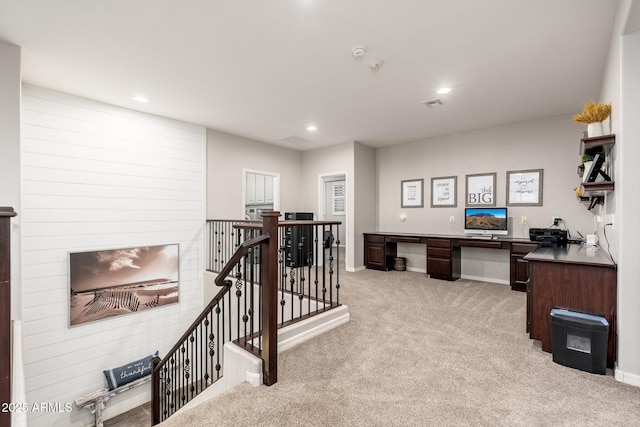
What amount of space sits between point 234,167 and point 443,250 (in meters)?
4.32

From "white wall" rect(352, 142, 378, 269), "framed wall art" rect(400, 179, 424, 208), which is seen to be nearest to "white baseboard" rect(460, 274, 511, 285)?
"framed wall art" rect(400, 179, 424, 208)

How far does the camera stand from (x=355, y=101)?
4129mm

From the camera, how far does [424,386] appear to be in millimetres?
2049

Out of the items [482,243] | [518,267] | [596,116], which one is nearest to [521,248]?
[518,267]

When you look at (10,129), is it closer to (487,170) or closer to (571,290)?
(571,290)

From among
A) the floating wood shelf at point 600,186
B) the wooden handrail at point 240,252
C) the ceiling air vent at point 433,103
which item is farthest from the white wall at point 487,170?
the wooden handrail at point 240,252

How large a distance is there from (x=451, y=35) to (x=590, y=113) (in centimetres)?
139

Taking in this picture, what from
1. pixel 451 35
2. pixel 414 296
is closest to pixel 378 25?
pixel 451 35

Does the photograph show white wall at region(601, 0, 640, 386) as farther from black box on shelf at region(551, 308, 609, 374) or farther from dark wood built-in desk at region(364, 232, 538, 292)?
dark wood built-in desk at region(364, 232, 538, 292)

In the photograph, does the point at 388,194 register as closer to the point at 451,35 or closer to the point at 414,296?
the point at 414,296

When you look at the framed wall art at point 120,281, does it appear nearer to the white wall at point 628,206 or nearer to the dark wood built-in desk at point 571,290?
the dark wood built-in desk at point 571,290

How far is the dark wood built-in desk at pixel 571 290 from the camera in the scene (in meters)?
2.21

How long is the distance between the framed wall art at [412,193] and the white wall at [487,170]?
9cm

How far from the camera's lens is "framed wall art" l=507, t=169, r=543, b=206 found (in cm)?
488
